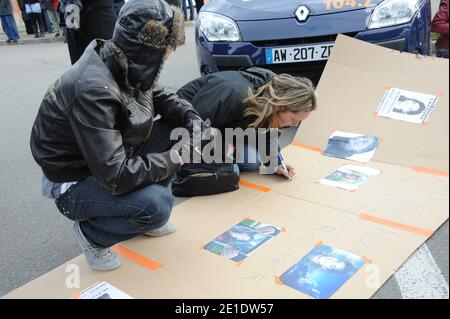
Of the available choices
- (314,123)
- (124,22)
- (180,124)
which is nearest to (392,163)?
(314,123)

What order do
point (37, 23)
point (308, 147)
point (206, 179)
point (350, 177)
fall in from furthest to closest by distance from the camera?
1. point (37, 23)
2. point (308, 147)
3. point (350, 177)
4. point (206, 179)

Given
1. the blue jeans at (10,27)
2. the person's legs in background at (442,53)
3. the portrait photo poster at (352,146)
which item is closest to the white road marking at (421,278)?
the portrait photo poster at (352,146)

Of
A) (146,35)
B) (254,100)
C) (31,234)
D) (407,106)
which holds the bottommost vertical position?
(31,234)

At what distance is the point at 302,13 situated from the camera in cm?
295

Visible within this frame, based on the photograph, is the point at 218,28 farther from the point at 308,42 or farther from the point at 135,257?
the point at 135,257

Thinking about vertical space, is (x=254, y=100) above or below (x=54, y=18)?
above

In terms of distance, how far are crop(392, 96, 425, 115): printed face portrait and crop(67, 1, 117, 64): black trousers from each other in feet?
5.75

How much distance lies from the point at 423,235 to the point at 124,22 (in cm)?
134

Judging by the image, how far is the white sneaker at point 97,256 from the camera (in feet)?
5.91

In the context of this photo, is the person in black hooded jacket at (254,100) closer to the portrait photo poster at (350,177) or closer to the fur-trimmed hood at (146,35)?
the portrait photo poster at (350,177)

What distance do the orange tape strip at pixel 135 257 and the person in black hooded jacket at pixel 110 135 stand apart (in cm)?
8

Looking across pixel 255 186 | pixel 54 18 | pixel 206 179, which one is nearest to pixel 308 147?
pixel 255 186

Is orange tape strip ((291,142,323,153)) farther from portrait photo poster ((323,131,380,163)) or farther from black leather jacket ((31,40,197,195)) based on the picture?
black leather jacket ((31,40,197,195))

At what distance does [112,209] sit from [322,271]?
76 cm
